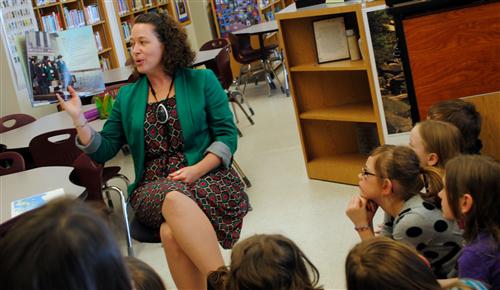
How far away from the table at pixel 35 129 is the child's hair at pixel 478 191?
2.68 meters

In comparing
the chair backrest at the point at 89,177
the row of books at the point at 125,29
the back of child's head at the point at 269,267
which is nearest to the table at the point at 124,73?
the row of books at the point at 125,29

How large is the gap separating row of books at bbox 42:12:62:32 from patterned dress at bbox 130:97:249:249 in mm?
4916

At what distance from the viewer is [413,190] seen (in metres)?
2.41

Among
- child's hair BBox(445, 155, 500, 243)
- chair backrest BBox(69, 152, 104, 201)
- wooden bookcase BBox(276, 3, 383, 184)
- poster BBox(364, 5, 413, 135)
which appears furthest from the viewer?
wooden bookcase BBox(276, 3, 383, 184)

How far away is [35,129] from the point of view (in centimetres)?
473

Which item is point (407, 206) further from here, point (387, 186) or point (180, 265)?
point (180, 265)

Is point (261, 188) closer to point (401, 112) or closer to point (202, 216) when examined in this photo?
point (401, 112)

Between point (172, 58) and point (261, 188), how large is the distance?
1.97 m

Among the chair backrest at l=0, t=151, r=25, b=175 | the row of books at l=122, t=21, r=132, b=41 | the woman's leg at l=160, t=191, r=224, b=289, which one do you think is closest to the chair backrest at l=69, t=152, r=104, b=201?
the chair backrest at l=0, t=151, r=25, b=175

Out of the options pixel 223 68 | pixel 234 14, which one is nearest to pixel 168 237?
pixel 223 68

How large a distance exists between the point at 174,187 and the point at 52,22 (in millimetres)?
Result: 5333

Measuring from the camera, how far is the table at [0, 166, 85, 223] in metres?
2.90

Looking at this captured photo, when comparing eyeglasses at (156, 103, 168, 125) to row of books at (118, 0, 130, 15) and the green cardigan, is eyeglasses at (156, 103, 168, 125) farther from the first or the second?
row of books at (118, 0, 130, 15)

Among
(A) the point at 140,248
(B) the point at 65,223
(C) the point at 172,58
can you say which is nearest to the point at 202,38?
(A) the point at 140,248
